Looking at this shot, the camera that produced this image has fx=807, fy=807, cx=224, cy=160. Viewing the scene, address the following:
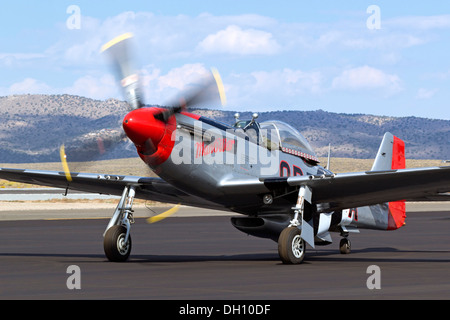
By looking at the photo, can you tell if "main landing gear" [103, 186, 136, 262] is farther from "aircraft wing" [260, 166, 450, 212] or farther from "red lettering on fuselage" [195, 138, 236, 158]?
"aircraft wing" [260, 166, 450, 212]

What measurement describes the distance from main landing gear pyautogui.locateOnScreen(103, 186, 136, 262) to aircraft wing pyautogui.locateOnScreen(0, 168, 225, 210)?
1.24 feet

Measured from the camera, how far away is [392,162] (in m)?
22.2

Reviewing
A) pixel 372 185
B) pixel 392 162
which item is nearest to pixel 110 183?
pixel 372 185

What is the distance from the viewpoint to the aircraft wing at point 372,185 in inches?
653

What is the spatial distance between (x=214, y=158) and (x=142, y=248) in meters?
6.87

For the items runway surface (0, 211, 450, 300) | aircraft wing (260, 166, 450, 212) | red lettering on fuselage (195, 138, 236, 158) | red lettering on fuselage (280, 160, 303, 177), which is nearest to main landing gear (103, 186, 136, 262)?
runway surface (0, 211, 450, 300)

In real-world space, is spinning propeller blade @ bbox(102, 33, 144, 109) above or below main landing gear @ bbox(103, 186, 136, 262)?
above

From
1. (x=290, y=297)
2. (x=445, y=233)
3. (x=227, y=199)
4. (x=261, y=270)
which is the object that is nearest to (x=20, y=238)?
(x=227, y=199)

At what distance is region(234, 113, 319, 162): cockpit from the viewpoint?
17734 mm

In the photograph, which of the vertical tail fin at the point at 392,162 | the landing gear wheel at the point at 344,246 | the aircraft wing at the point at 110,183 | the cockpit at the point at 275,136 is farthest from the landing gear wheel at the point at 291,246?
the vertical tail fin at the point at 392,162

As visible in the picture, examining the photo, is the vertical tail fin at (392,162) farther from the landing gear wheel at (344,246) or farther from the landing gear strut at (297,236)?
the landing gear strut at (297,236)

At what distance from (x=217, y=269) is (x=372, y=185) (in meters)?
4.03

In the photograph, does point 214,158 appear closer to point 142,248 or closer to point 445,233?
point 142,248
